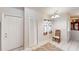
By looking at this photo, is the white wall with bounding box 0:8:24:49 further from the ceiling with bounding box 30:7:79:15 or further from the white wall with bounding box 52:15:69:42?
the white wall with bounding box 52:15:69:42

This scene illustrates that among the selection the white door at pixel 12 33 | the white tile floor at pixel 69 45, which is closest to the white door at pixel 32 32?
the white door at pixel 12 33

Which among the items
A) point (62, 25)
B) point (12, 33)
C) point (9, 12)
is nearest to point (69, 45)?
point (62, 25)

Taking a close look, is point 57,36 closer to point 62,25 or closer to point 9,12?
point 62,25

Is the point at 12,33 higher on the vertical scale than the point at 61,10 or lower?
lower

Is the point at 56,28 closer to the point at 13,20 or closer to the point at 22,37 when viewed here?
the point at 22,37

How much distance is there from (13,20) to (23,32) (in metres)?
0.24

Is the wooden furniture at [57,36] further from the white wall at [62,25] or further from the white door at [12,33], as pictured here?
the white door at [12,33]

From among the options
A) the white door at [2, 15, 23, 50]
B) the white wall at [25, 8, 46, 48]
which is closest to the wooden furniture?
the white wall at [25, 8, 46, 48]

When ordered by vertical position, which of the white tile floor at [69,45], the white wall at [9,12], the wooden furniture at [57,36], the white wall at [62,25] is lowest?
the white tile floor at [69,45]

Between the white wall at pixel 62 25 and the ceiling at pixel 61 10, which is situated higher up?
the ceiling at pixel 61 10

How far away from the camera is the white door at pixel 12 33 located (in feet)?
5.87

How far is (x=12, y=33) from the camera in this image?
1.84 metres
